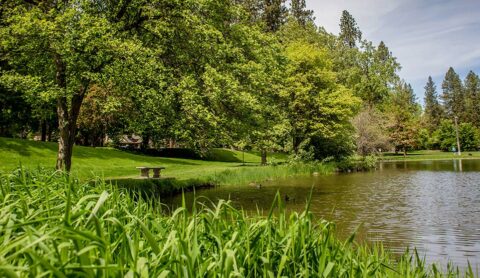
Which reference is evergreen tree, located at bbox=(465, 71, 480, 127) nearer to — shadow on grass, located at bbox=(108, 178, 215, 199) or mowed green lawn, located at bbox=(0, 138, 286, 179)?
mowed green lawn, located at bbox=(0, 138, 286, 179)

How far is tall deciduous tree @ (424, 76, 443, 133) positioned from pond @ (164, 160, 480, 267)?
277 ft

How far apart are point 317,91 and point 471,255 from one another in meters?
30.0

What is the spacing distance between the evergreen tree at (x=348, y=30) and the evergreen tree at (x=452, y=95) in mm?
49077

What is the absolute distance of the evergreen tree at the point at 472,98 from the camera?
3895 inches

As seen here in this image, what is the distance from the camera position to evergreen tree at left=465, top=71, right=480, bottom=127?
98938 mm

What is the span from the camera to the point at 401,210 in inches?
580

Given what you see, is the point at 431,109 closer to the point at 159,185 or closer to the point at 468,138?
the point at 468,138

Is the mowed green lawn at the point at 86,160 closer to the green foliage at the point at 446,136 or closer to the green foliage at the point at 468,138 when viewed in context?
the green foliage at the point at 468,138

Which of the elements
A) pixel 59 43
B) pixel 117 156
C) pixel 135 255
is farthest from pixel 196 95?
pixel 117 156

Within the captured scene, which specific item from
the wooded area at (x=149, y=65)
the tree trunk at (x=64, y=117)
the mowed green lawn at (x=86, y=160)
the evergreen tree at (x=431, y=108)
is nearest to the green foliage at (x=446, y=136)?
the evergreen tree at (x=431, y=108)

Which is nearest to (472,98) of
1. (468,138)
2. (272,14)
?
(468,138)

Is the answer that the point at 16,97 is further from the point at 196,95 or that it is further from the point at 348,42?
the point at 348,42

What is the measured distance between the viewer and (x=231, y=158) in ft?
167

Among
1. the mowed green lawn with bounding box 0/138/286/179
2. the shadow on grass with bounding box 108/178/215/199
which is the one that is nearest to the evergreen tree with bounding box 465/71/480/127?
the mowed green lawn with bounding box 0/138/286/179
